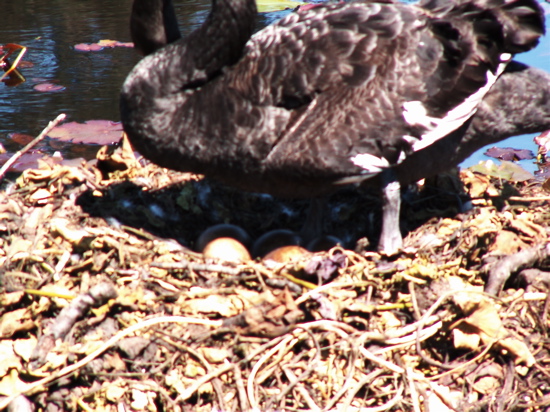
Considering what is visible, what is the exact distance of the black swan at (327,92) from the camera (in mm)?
3305

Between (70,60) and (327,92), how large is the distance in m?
3.48

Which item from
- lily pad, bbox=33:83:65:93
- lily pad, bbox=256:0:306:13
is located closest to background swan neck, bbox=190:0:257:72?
lily pad, bbox=33:83:65:93

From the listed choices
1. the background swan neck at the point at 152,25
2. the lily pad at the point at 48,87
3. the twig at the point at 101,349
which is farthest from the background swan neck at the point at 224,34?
the lily pad at the point at 48,87

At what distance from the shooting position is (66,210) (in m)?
3.78

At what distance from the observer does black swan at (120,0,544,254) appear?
10.8 feet

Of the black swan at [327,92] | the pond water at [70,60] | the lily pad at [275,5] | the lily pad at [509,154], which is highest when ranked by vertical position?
the black swan at [327,92]

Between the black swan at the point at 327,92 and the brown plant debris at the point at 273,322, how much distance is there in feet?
1.26

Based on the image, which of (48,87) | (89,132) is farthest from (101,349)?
(48,87)

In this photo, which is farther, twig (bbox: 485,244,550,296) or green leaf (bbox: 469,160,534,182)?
green leaf (bbox: 469,160,534,182)

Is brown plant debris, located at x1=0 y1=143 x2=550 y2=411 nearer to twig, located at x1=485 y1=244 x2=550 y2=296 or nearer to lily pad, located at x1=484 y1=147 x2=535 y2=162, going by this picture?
twig, located at x1=485 y1=244 x2=550 y2=296

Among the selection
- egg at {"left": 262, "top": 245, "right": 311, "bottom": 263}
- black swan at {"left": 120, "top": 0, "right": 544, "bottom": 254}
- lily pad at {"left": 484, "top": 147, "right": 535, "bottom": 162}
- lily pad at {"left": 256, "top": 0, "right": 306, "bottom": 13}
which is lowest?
lily pad at {"left": 484, "top": 147, "right": 535, "bottom": 162}

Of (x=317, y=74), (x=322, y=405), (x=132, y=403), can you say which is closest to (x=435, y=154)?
(x=317, y=74)

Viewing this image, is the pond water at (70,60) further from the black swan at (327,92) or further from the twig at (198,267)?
the twig at (198,267)

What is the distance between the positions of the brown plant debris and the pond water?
5.60 feet
